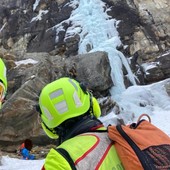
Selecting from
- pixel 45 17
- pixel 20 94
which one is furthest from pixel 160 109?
pixel 45 17

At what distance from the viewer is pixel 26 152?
Answer: 411 inches

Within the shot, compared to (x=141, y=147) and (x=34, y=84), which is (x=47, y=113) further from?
(x=34, y=84)

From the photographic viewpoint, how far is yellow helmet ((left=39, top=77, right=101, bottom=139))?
6.92 feet

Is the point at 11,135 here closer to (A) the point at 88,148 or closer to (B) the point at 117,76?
(B) the point at 117,76

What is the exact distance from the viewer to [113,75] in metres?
17.1

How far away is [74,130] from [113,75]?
597 inches

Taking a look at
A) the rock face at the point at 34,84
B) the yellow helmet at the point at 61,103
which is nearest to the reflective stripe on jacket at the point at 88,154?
the yellow helmet at the point at 61,103

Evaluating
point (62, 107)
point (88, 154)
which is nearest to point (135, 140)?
point (88, 154)

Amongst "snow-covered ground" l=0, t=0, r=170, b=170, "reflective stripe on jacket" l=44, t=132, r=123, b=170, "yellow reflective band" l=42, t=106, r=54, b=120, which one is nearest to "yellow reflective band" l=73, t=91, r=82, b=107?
"yellow reflective band" l=42, t=106, r=54, b=120

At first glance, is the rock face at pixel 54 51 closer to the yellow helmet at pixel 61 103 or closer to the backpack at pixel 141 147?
the yellow helmet at pixel 61 103

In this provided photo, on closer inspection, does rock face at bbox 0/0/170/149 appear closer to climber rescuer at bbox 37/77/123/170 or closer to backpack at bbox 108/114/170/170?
climber rescuer at bbox 37/77/123/170

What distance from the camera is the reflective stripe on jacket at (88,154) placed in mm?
1619

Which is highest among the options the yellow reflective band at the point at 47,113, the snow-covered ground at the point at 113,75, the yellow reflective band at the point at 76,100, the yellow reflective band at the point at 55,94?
the yellow reflective band at the point at 55,94

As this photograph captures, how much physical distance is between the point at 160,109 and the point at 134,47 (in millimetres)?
4669
